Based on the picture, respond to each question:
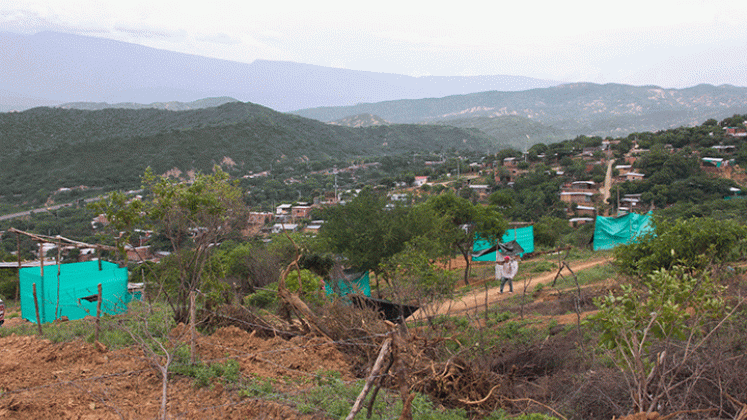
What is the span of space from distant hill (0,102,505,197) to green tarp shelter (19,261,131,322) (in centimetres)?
4888

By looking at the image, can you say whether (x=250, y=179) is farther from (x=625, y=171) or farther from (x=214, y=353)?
(x=214, y=353)

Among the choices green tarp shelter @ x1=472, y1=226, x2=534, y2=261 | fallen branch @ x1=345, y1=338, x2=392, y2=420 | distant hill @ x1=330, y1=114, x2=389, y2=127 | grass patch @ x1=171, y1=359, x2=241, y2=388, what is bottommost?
green tarp shelter @ x1=472, y1=226, x2=534, y2=261

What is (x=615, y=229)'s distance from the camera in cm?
1881

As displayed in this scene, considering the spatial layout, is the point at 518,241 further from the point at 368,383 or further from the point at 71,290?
the point at 368,383

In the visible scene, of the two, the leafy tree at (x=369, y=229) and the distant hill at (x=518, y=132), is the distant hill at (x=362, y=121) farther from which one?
the leafy tree at (x=369, y=229)

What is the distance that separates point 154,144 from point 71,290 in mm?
73872

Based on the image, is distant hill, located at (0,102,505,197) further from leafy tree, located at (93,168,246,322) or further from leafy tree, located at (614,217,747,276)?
leafy tree, located at (614,217,747,276)

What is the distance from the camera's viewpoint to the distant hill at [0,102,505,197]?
62969 mm

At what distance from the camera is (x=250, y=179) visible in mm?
68688

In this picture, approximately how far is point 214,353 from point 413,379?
271 cm

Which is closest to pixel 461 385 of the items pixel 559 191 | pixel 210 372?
pixel 210 372

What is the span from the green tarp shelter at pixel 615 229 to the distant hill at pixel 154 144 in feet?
157

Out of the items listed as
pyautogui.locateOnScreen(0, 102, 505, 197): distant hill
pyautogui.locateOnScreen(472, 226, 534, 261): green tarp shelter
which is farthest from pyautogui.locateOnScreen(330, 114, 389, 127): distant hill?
pyautogui.locateOnScreen(472, 226, 534, 261): green tarp shelter

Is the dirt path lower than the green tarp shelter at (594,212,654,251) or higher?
lower
